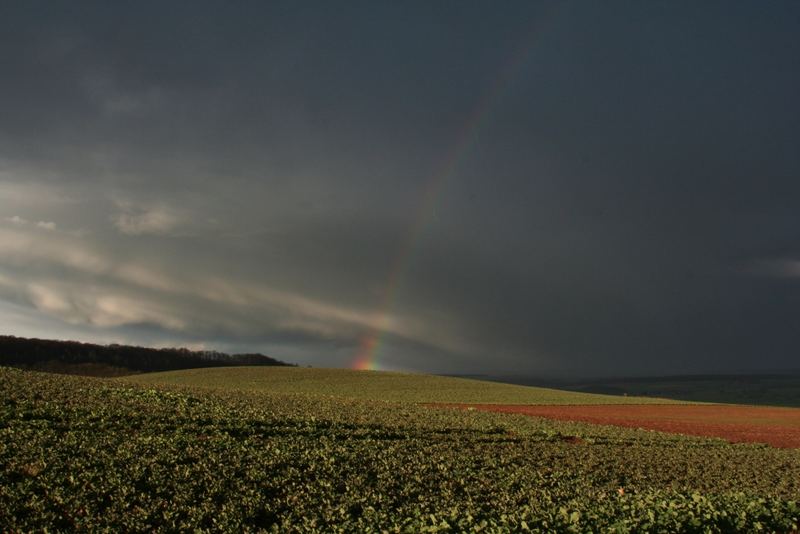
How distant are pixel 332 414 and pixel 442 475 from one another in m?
19.1

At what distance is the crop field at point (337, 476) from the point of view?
47.2 feet

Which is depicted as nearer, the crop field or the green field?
the crop field

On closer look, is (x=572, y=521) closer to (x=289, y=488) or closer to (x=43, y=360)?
(x=289, y=488)

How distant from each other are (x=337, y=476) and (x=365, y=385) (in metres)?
79.4

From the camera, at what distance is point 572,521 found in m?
14.6

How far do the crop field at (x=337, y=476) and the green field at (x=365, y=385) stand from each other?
148ft

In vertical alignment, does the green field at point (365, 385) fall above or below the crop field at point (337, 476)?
above

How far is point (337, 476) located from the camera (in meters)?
19.4

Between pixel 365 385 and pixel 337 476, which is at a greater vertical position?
pixel 365 385

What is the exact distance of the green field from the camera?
82.8 meters

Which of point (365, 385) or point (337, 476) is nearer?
point (337, 476)

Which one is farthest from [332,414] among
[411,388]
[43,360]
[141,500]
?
[43,360]

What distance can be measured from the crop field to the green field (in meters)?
45.1

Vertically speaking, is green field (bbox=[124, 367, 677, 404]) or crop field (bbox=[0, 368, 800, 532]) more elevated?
green field (bbox=[124, 367, 677, 404])
